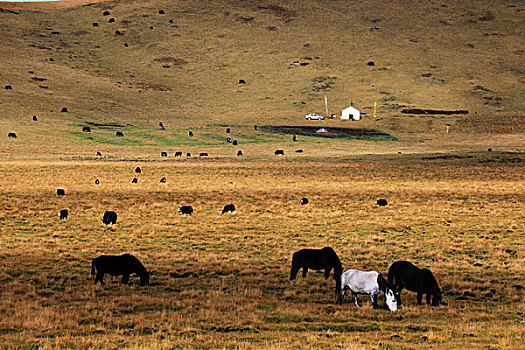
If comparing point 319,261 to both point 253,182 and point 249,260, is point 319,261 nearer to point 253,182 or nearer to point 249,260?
point 249,260

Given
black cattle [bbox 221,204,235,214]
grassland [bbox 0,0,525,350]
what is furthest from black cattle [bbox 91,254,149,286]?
black cattle [bbox 221,204,235,214]

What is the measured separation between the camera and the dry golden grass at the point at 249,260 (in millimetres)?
11125

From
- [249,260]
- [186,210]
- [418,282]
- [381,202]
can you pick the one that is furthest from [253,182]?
[418,282]

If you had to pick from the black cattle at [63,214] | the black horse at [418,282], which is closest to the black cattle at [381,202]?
the black cattle at [63,214]

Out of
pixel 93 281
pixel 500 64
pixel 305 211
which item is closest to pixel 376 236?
pixel 305 211

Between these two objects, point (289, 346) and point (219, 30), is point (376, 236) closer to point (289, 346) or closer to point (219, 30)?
point (289, 346)

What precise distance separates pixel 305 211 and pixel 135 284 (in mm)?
16374

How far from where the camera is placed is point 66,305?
13242 millimetres

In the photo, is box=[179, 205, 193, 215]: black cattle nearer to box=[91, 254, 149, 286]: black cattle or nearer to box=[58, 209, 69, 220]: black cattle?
box=[58, 209, 69, 220]: black cattle

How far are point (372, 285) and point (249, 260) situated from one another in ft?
22.3

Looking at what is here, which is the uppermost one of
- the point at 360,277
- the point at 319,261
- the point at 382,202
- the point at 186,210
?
the point at 382,202

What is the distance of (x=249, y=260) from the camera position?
61.9 feet

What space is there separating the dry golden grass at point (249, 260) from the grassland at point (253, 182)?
0.10 metres

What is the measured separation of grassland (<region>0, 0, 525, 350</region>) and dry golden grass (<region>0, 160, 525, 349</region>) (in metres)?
0.10
